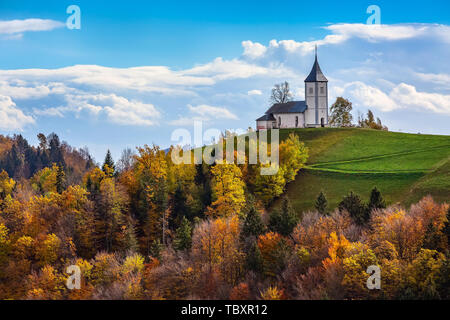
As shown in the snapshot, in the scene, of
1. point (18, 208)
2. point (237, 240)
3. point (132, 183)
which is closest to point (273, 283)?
point (237, 240)

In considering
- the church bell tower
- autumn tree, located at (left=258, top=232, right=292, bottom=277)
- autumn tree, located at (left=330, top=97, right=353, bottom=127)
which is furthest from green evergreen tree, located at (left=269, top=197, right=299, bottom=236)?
autumn tree, located at (left=330, top=97, right=353, bottom=127)

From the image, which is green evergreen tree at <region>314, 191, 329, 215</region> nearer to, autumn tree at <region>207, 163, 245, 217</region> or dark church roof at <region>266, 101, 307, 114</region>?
autumn tree at <region>207, 163, 245, 217</region>

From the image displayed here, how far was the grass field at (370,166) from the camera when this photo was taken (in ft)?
219

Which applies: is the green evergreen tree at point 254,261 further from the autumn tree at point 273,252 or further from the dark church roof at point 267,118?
the dark church roof at point 267,118

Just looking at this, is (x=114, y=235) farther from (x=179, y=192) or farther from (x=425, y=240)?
(x=425, y=240)

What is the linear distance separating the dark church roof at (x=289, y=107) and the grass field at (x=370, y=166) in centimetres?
693

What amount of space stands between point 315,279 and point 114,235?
3255 cm

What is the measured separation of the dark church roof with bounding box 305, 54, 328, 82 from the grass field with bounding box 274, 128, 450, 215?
→ 11765 millimetres

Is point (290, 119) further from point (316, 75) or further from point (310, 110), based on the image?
point (316, 75)

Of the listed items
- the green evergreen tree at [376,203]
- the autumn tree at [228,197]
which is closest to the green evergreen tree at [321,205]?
the green evergreen tree at [376,203]

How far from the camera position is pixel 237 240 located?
55.1 m

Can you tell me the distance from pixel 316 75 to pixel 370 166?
32613 mm
